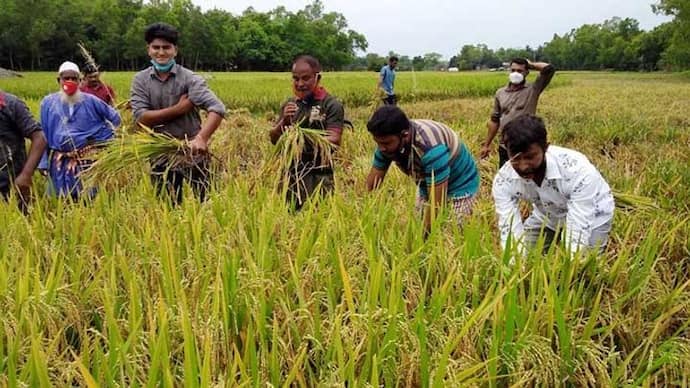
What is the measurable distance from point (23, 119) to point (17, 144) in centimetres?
15

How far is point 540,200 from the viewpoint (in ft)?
7.77

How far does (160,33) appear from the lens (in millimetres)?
2963

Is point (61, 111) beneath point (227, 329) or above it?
above

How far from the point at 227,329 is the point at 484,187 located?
3.21 metres

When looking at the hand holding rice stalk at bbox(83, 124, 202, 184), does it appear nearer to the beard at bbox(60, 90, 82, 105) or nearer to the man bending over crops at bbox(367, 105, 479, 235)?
the beard at bbox(60, 90, 82, 105)

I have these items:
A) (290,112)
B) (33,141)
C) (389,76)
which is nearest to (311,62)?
(290,112)

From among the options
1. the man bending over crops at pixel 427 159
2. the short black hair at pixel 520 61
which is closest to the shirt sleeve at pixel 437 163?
the man bending over crops at pixel 427 159

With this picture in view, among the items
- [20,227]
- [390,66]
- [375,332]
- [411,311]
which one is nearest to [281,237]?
[411,311]

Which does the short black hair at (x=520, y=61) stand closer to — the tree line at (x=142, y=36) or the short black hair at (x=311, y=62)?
the short black hair at (x=311, y=62)

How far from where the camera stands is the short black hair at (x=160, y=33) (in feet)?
9.66

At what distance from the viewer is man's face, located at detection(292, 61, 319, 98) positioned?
292cm

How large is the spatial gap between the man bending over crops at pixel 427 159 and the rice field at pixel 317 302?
0.43 feet

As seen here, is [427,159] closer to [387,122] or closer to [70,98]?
[387,122]

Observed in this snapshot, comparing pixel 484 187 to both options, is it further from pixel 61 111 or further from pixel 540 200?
pixel 61 111
